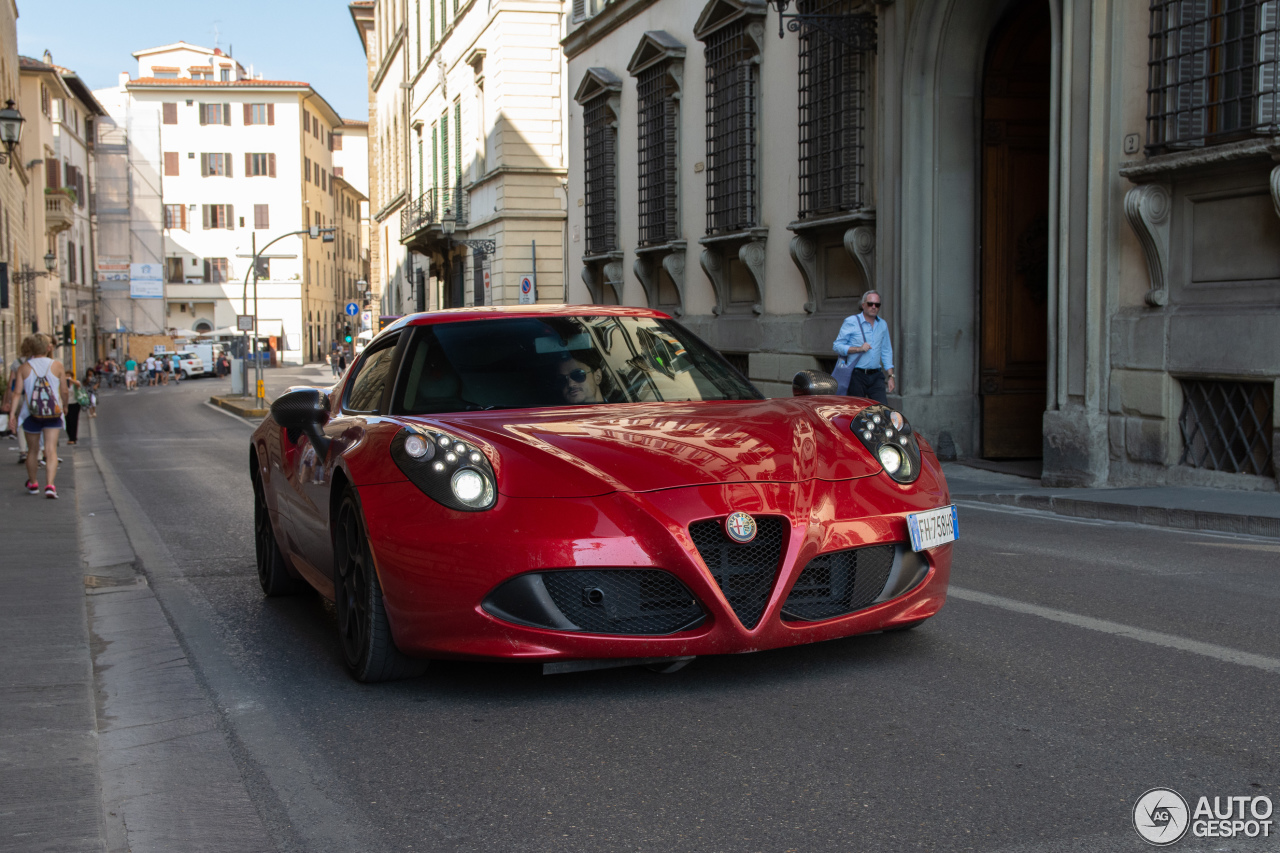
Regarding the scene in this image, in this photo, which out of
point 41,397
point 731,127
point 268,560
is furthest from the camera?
point 731,127

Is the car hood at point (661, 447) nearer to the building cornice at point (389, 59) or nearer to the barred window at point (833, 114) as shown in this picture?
the barred window at point (833, 114)

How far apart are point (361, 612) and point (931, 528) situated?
6.54 feet

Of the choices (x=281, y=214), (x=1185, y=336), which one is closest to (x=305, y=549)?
(x=1185, y=336)

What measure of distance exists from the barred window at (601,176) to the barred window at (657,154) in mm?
1675

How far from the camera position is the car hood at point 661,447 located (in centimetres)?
427

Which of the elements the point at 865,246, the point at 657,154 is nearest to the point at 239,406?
the point at 657,154

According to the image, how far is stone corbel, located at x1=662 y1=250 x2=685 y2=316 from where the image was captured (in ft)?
73.4

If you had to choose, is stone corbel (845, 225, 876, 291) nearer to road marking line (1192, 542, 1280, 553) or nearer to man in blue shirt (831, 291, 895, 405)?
man in blue shirt (831, 291, 895, 405)

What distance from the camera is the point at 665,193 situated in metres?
23.0

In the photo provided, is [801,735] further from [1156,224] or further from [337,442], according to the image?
[1156,224]

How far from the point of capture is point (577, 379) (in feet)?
17.7

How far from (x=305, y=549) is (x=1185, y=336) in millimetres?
7858

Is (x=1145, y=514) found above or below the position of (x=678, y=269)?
below

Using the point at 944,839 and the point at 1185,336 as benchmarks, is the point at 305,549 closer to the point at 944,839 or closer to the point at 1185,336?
the point at 944,839
